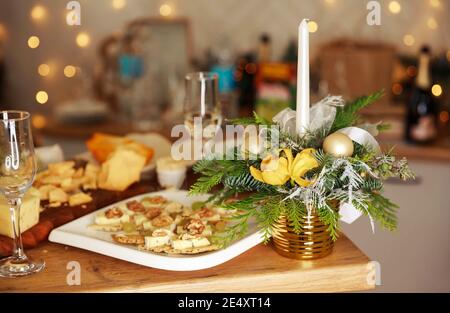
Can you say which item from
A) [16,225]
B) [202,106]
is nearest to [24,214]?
[16,225]

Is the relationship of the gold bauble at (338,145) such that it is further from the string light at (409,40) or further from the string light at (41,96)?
the string light at (41,96)

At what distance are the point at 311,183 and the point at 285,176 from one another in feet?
0.12

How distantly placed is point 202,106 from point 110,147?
21 cm

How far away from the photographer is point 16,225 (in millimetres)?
1000

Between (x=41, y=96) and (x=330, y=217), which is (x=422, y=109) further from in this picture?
(x=41, y=96)

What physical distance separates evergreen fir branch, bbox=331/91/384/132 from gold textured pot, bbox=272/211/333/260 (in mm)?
161

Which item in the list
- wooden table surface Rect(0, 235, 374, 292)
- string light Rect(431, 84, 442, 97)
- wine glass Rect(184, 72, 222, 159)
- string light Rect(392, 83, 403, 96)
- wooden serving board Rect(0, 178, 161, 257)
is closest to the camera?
wooden table surface Rect(0, 235, 374, 292)

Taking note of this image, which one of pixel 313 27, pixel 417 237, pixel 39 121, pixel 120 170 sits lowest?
pixel 417 237

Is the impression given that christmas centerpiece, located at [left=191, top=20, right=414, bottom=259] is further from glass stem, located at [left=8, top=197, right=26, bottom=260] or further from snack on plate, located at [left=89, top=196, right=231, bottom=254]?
glass stem, located at [left=8, top=197, right=26, bottom=260]

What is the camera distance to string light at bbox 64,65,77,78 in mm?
2740

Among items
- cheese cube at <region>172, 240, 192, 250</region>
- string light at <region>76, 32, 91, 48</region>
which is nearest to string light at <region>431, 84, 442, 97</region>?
string light at <region>76, 32, 91, 48</region>

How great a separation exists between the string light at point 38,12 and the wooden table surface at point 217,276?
6.19ft
